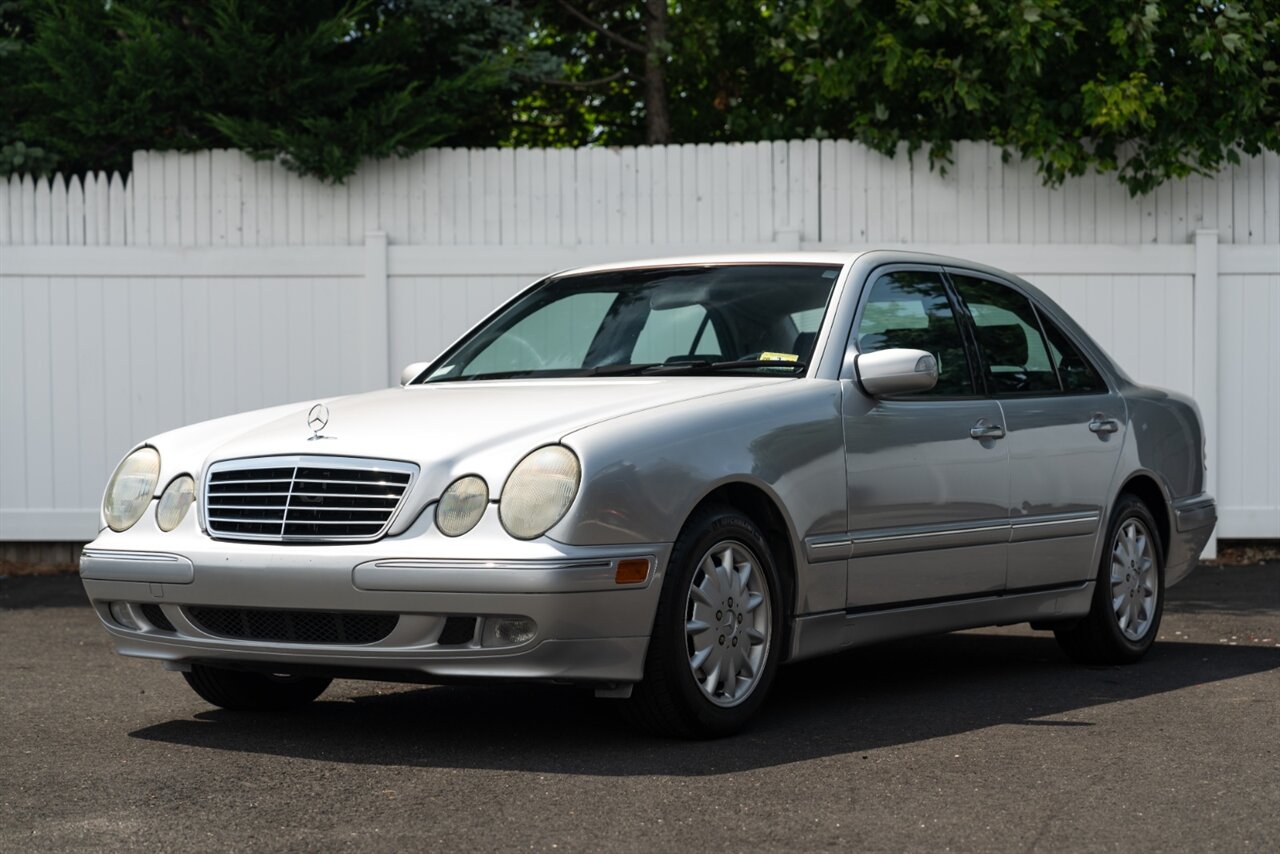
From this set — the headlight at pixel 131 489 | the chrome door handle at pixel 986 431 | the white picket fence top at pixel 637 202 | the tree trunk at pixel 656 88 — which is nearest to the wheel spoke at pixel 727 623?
the chrome door handle at pixel 986 431

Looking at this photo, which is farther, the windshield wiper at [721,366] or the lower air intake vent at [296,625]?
the windshield wiper at [721,366]

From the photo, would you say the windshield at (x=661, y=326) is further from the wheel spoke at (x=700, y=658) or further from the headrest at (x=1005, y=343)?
the wheel spoke at (x=700, y=658)

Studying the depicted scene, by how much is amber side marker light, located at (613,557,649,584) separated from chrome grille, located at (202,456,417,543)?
24.8 inches

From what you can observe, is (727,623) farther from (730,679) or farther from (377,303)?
(377,303)

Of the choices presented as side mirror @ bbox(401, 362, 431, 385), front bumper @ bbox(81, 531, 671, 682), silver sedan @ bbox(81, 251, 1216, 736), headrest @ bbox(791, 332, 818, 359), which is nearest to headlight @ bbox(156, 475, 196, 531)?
silver sedan @ bbox(81, 251, 1216, 736)

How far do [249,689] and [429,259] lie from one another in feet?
17.4

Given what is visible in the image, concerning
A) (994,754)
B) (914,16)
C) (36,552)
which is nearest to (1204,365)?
(914,16)

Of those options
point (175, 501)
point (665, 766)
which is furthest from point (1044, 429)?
point (175, 501)

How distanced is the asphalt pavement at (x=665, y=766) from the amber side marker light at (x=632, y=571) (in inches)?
20.3

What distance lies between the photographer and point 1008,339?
7.36 m

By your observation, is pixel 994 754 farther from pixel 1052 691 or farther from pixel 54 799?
pixel 54 799

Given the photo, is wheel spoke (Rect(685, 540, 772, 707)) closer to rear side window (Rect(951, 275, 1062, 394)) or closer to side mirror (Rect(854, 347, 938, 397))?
side mirror (Rect(854, 347, 938, 397))

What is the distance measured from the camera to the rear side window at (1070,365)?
7.57m

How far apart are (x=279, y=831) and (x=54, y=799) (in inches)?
30.8
